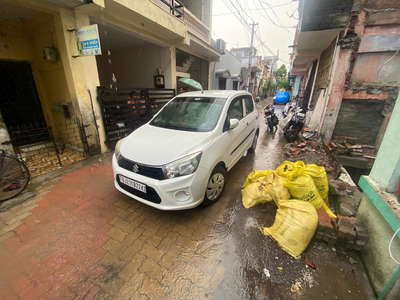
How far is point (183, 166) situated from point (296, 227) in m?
1.57

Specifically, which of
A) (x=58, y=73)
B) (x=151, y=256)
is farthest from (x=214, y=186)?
(x=58, y=73)

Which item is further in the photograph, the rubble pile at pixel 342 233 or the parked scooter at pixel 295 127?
the parked scooter at pixel 295 127

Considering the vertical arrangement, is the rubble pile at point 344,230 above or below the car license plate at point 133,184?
below

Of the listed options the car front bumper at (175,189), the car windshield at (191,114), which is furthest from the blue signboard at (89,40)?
the car front bumper at (175,189)

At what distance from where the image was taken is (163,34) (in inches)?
232

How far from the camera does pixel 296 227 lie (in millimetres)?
2006

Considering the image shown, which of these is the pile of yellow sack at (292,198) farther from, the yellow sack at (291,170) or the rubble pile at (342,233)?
the rubble pile at (342,233)

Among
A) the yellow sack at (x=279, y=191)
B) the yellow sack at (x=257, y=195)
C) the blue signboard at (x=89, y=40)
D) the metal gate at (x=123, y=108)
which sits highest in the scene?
the blue signboard at (x=89, y=40)

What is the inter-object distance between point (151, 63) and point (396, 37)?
7849mm

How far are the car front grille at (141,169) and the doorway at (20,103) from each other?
10.7ft

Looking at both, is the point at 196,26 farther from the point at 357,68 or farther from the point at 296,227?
the point at 296,227

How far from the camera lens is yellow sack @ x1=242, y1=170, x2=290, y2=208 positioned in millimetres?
2514

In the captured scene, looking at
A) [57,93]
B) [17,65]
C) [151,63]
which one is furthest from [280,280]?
[151,63]

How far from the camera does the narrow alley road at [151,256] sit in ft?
5.45
